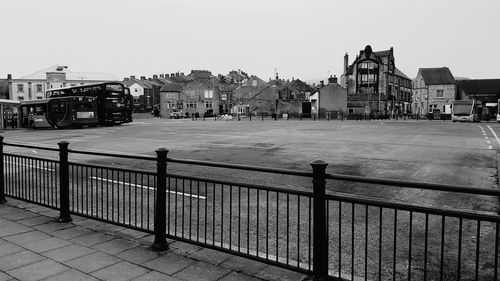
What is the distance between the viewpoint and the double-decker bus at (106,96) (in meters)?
44.4

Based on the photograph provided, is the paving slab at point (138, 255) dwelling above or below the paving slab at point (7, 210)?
below

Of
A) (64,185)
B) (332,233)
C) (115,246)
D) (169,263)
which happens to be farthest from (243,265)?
(64,185)

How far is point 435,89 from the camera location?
90812 mm

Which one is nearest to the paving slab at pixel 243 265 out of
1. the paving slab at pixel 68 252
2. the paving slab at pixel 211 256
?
the paving slab at pixel 211 256

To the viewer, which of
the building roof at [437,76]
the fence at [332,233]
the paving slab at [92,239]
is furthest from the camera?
the building roof at [437,76]

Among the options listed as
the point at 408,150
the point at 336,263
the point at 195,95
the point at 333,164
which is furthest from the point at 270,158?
the point at 195,95

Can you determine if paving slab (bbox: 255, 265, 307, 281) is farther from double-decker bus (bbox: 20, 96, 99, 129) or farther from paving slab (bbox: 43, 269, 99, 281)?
double-decker bus (bbox: 20, 96, 99, 129)

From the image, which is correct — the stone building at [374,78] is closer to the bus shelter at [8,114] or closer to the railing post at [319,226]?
the bus shelter at [8,114]

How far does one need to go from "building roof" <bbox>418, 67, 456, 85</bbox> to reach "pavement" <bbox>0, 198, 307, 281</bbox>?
96.3 meters

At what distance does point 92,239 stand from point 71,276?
1.39m

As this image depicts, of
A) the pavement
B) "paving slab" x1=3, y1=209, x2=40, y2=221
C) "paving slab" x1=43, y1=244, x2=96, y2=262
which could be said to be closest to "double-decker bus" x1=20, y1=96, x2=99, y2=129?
"paving slab" x1=3, y1=209, x2=40, y2=221

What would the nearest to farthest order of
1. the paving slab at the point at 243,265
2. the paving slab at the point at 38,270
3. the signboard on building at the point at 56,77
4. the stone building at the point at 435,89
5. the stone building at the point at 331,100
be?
1. the paving slab at the point at 38,270
2. the paving slab at the point at 243,265
3. the stone building at the point at 331,100
4. the stone building at the point at 435,89
5. the signboard on building at the point at 56,77

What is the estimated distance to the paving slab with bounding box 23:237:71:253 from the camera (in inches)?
219

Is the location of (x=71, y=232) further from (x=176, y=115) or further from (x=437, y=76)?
(x=437, y=76)
